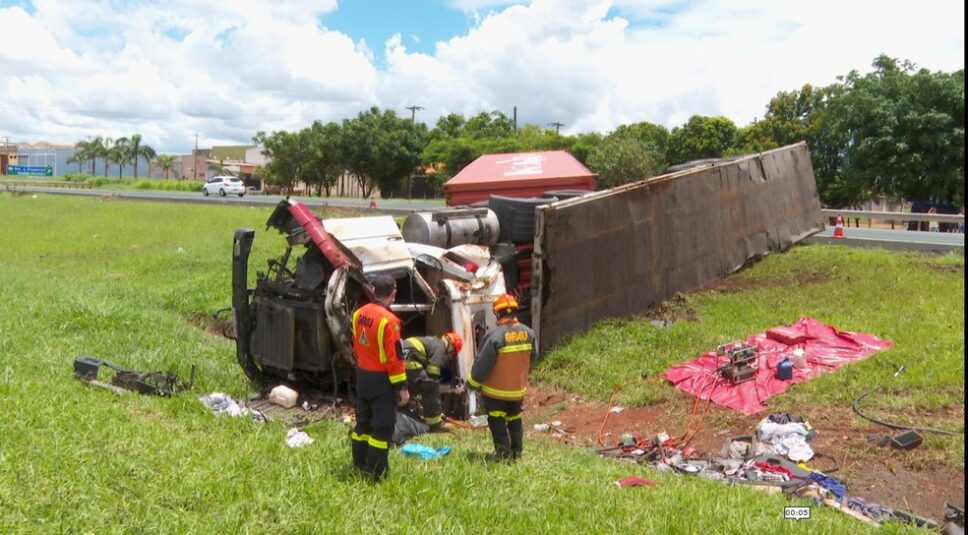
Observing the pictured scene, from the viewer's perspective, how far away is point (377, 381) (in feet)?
17.4

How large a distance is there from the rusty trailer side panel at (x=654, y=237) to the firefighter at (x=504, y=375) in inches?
135

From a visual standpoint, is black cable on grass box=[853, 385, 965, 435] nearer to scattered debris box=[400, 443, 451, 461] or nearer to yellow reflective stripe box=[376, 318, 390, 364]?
scattered debris box=[400, 443, 451, 461]

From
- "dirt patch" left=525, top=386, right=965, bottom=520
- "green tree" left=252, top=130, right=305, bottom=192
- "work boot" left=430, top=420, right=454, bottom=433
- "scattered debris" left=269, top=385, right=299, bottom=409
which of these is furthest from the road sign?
"work boot" left=430, top=420, right=454, bottom=433

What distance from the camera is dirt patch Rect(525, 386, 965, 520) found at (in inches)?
229

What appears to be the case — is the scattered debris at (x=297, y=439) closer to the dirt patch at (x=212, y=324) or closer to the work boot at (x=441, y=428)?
the work boot at (x=441, y=428)

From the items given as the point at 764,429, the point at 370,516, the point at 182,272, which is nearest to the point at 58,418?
the point at 370,516

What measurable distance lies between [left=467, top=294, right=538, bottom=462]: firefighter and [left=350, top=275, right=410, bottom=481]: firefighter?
0.74 meters

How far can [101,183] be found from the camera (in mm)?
63156

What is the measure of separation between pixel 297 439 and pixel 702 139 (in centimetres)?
3963

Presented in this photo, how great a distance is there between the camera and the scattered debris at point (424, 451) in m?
5.98

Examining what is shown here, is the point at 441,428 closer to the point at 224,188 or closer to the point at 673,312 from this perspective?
the point at 673,312

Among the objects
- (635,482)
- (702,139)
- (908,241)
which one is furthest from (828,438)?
(702,139)

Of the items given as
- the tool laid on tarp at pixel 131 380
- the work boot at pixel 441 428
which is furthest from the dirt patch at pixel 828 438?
the tool laid on tarp at pixel 131 380

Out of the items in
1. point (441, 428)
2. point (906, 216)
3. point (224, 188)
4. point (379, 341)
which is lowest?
point (441, 428)
